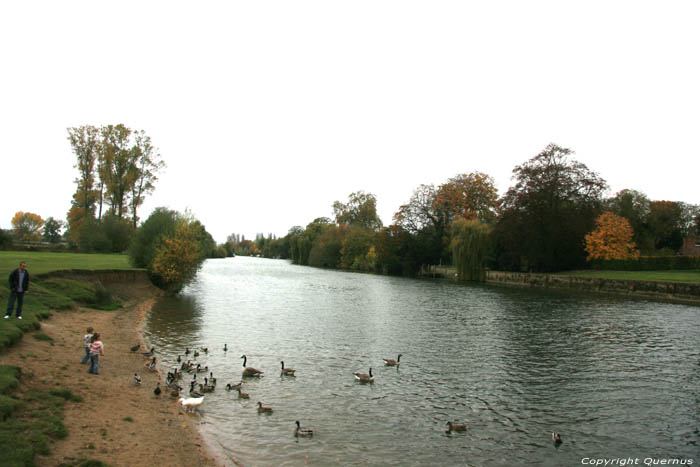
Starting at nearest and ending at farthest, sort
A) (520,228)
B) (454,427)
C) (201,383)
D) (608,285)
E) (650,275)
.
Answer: (454,427) → (201,383) → (608,285) → (650,275) → (520,228)

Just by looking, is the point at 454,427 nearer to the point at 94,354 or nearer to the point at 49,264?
the point at 94,354

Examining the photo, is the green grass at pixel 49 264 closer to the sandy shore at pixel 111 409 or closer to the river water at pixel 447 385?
the river water at pixel 447 385

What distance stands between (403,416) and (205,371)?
712 cm

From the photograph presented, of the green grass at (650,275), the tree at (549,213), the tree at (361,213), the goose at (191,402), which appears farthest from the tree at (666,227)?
the goose at (191,402)

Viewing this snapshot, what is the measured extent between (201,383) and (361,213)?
120058 millimetres

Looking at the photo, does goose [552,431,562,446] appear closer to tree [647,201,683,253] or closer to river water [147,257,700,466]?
river water [147,257,700,466]

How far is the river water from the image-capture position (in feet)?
34.5

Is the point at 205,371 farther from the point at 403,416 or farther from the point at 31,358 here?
the point at 403,416

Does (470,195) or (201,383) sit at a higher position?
(470,195)

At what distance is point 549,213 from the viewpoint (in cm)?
6378

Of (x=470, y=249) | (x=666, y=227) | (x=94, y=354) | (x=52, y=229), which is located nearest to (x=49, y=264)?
(x=94, y=354)

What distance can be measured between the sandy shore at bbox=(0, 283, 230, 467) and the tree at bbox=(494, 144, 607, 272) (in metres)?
57.0

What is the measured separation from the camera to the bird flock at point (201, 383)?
1148 centimetres

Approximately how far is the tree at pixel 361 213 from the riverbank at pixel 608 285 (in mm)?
65596
